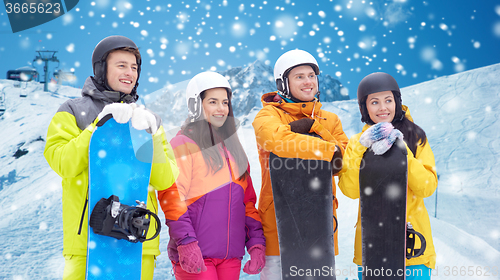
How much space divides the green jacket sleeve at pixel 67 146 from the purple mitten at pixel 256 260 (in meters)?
1.17

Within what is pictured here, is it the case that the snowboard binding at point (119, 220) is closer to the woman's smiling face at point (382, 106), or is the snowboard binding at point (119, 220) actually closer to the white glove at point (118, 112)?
the white glove at point (118, 112)

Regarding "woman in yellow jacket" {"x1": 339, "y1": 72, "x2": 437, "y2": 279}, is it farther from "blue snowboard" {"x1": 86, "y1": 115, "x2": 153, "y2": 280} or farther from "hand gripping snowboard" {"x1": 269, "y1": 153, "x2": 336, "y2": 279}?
"blue snowboard" {"x1": 86, "y1": 115, "x2": 153, "y2": 280}

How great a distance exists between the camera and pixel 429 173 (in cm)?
221

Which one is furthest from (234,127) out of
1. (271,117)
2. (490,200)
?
(490,200)

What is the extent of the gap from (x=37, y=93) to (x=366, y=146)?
2832 centimetres

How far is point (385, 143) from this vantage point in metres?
2.18

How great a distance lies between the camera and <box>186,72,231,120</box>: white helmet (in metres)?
2.40

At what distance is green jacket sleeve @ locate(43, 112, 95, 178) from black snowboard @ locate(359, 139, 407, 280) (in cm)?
173

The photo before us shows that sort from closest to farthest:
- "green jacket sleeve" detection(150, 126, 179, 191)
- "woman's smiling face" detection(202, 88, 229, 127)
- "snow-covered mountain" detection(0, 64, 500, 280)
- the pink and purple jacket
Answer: "green jacket sleeve" detection(150, 126, 179, 191)
the pink and purple jacket
"woman's smiling face" detection(202, 88, 229, 127)
"snow-covered mountain" detection(0, 64, 500, 280)

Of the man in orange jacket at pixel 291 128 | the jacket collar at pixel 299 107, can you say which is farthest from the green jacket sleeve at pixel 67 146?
the jacket collar at pixel 299 107

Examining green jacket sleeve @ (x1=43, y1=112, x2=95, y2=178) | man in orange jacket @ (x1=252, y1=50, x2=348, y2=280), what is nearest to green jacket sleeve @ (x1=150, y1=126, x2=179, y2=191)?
green jacket sleeve @ (x1=43, y1=112, x2=95, y2=178)

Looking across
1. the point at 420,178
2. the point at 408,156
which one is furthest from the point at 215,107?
the point at 420,178

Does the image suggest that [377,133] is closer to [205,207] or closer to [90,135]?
[205,207]

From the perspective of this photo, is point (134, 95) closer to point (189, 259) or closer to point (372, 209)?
point (189, 259)
